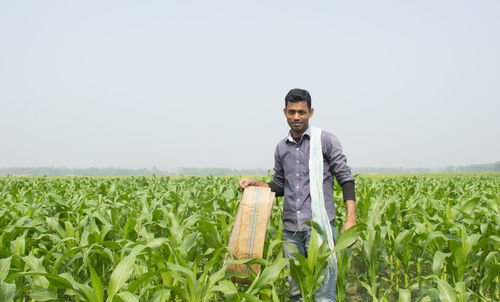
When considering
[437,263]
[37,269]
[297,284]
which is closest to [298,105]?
[297,284]

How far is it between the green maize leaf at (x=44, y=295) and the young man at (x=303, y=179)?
5.01 feet

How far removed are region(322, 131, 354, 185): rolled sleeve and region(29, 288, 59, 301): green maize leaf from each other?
7.08ft

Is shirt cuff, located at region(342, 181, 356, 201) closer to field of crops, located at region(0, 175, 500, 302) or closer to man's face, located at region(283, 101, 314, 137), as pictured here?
field of crops, located at region(0, 175, 500, 302)

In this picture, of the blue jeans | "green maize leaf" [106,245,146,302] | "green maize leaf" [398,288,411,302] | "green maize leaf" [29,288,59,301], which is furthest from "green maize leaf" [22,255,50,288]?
"green maize leaf" [398,288,411,302]

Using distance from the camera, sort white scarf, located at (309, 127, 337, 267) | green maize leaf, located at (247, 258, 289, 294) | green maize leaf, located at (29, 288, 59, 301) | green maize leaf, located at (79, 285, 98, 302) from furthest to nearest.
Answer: white scarf, located at (309, 127, 337, 267), green maize leaf, located at (247, 258, 289, 294), green maize leaf, located at (29, 288, 59, 301), green maize leaf, located at (79, 285, 98, 302)

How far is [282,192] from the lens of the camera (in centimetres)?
312

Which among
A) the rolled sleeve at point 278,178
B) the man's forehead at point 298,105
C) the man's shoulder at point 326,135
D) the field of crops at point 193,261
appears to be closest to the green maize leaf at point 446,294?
the field of crops at point 193,261

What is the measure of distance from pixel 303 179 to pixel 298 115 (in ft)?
1.71

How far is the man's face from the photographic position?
276 cm

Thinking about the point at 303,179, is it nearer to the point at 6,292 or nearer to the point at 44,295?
the point at 44,295

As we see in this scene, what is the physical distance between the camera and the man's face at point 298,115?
276cm

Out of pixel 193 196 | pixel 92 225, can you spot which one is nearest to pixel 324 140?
pixel 92 225

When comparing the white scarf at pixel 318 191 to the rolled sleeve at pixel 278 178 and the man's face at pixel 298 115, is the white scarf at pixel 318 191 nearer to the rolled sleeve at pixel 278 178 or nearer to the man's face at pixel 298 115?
the man's face at pixel 298 115

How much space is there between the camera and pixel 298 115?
2.78 meters
